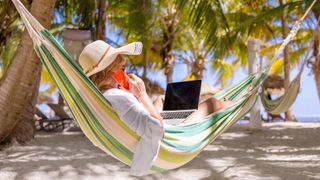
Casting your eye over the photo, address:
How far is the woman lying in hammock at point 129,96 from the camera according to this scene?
1718 millimetres

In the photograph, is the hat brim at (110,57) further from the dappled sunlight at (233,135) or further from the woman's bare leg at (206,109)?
the dappled sunlight at (233,135)

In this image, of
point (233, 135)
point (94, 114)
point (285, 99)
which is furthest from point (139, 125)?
point (233, 135)

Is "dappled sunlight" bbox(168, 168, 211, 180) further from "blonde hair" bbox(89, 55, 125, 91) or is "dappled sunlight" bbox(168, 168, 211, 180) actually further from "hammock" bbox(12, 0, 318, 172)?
"blonde hair" bbox(89, 55, 125, 91)

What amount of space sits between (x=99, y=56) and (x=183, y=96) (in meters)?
1.43

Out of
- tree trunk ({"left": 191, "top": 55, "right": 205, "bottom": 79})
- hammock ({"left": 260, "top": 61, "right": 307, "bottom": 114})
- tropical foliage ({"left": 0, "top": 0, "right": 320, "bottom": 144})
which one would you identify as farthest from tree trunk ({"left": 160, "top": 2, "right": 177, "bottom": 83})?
hammock ({"left": 260, "top": 61, "right": 307, "bottom": 114})

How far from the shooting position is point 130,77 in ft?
6.07

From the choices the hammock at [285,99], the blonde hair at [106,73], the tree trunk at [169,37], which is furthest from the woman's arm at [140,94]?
the tree trunk at [169,37]

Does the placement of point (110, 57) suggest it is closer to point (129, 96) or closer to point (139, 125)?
point (129, 96)

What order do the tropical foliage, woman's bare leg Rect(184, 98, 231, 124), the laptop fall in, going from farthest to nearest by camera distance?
the tropical foliage, the laptop, woman's bare leg Rect(184, 98, 231, 124)

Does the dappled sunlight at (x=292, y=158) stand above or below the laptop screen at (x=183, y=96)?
below

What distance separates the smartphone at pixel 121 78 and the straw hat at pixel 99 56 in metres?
0.07

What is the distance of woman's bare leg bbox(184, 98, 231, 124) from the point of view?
2387mm

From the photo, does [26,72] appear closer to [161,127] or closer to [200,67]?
[161,127]

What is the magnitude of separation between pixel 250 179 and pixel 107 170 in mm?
1402
